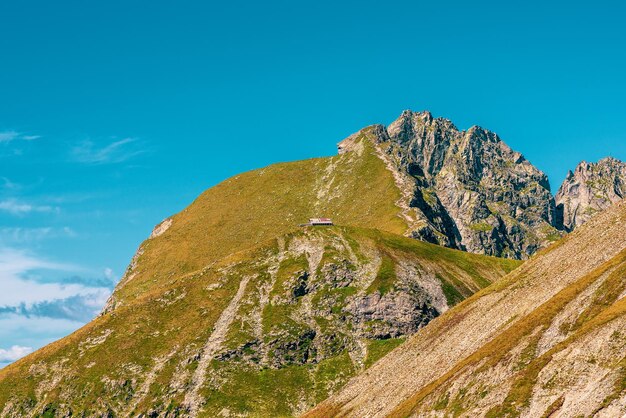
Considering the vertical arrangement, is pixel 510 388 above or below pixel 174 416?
below

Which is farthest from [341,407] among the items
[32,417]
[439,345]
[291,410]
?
[32,417]

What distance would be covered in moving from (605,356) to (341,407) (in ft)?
231

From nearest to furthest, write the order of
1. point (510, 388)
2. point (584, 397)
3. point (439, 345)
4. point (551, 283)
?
1. point (584, 397)
2. point (510, 388)
3. point (551, 283)
4. point (439, 345)

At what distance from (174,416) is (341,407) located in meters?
63.6

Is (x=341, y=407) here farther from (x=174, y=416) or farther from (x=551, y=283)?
(x=174, y=416)

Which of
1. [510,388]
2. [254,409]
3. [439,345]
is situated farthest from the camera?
[254,409]

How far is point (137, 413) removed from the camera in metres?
185

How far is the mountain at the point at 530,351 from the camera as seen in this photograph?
77500 millimetres

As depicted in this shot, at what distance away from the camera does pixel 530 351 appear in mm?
93750

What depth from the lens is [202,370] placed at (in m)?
194

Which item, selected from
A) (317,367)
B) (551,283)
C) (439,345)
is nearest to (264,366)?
(317,367)

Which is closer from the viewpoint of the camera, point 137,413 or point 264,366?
point 137,413

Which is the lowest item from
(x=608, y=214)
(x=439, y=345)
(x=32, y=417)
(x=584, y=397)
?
(x=584, y=397)

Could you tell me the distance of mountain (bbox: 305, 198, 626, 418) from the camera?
77500 mm
